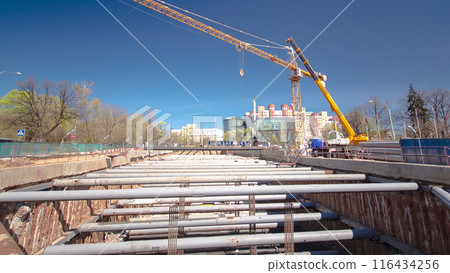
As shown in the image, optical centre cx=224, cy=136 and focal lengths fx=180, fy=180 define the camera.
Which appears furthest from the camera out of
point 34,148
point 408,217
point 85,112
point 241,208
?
point 85,112

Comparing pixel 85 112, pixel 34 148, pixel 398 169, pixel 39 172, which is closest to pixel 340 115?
pixel 398 169

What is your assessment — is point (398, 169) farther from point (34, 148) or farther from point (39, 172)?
point (34, 148)

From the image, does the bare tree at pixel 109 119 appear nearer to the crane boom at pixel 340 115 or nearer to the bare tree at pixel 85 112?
the bare tree at pixel 85 112

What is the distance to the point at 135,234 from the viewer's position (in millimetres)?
9414

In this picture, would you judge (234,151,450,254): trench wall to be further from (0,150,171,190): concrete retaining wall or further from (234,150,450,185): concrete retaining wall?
(0,150,171,190): concrete retaining wall

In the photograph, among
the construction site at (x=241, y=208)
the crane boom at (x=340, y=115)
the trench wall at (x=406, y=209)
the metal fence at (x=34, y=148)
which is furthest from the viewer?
the crane boom at (x=340, y=115)

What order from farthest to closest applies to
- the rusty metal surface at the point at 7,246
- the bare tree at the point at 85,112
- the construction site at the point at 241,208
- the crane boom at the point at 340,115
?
the bare tree at the point at 85,112 < the crane boom at the point at 340,115 < the construction site at the point at 241,208 < the rusty metal surface at the point at 7,246

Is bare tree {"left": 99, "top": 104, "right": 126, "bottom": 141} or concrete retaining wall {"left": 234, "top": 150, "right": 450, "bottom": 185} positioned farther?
bare tree {"left": 99, "top": 104, "right": 126, "bottom": 141}

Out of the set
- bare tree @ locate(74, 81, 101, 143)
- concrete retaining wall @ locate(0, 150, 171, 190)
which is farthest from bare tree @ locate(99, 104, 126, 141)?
concrete retaining wall @ locate(0, 150, 171, 190)

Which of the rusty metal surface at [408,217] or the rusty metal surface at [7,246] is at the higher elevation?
the rusty metal surface at [7,246]

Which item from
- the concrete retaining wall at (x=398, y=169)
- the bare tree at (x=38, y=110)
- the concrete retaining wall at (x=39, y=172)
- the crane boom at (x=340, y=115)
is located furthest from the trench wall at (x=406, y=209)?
the bare tree at (x=38, y=110)

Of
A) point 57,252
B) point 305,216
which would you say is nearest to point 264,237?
point 305,216
